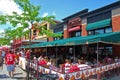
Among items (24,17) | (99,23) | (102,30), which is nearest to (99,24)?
(99,23)

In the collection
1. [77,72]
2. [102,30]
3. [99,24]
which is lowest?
[77,72]

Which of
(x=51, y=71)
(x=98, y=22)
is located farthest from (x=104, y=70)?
(x=98, y=22)

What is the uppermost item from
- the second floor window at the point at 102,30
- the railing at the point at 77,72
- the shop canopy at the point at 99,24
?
the shop canopy at the point at 99,24

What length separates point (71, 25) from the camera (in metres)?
28.1

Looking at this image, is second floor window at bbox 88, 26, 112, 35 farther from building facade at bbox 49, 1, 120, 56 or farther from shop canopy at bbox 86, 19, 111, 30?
shop canopy at bbox 86, 19, 111, 30

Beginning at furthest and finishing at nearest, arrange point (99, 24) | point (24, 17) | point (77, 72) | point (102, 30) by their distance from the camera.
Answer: point (102, 30) < point (99, 24) < point (24, 17) < point (77, 72)

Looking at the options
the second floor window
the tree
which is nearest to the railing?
the tree

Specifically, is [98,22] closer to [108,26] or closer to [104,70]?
[108,26]

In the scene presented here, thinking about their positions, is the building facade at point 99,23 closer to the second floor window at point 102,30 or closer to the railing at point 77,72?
the second floor window at point 102,30

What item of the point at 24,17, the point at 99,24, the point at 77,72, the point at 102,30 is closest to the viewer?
the point at 77,72

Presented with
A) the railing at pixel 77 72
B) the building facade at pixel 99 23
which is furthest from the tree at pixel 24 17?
the building facade at pixel 99 23

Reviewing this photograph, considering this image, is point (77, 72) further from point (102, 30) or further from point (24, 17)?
point (102, 30)

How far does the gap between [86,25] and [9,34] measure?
33.5 feet

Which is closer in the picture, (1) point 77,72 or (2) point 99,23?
(1) point 77,72
